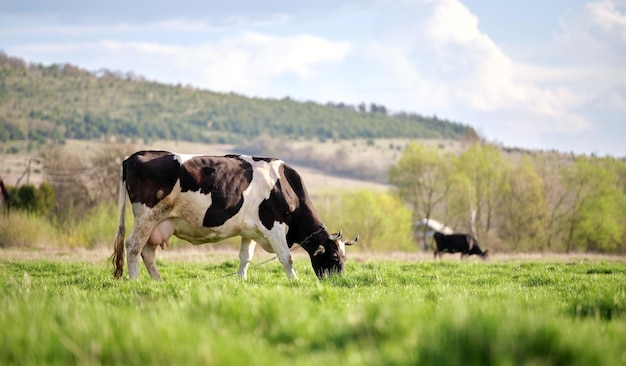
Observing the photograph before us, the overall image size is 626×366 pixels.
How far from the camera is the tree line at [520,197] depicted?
2472 inches

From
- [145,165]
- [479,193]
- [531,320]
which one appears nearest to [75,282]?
[145,165]

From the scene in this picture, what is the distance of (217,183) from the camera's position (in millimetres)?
13641

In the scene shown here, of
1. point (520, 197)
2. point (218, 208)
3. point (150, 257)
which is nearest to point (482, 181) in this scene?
point (520, 197)

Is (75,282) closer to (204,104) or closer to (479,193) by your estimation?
(479,193)

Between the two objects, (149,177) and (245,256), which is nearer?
(149,177)

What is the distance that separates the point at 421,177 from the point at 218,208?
5726cm

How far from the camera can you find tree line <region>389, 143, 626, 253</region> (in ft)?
206

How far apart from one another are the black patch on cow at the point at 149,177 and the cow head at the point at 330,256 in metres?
Result: 3.41

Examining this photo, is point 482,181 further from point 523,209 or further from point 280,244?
point 280,244

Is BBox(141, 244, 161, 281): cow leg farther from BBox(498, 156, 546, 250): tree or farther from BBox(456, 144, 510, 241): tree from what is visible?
BBox(456, 144, 510, 241): tree

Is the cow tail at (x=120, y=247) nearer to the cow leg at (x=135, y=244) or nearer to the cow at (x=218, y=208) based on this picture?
the cow at (x=218, y=208)

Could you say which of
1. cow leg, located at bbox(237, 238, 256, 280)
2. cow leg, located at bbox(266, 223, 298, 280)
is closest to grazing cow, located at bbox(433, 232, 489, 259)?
cow leg, located at bbox(237, 238, 256, 280)

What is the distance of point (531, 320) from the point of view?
5.35 metres

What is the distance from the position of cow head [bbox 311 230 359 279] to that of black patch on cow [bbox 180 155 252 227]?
2.10 metres
